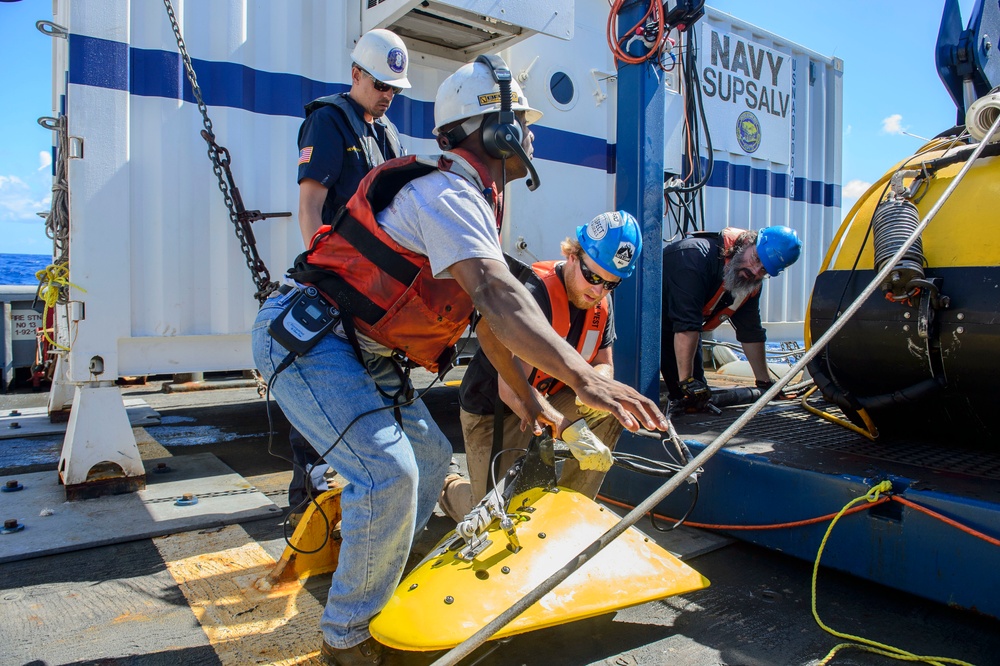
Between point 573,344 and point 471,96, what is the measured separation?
1.33 metres

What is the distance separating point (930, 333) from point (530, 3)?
282cm

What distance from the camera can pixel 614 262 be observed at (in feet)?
9.23

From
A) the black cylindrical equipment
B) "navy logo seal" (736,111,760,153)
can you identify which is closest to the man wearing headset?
the black cylindrical equipment

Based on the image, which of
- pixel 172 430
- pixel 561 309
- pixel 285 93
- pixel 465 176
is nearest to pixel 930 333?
pixel 561 309

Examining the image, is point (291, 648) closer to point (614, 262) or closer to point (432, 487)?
point (432, 487)

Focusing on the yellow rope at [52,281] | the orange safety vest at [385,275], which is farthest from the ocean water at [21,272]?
the orange safety vest at [385,275]

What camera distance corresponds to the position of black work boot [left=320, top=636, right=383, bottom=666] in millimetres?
2006

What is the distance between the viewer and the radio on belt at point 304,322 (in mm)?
1985

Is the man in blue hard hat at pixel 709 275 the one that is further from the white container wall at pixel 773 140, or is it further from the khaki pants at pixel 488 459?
the white container wall at pixel 773 140

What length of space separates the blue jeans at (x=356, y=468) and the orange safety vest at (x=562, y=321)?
0.98 m

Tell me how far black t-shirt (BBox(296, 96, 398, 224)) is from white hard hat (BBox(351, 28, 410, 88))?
181 millimetres

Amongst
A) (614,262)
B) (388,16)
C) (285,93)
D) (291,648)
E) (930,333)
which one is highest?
(388,16)

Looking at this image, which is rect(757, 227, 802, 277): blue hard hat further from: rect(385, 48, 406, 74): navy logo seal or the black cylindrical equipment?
rect(385, 48, 406, 74): navy logo seal

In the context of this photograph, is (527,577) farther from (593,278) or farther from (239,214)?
(239,214)
